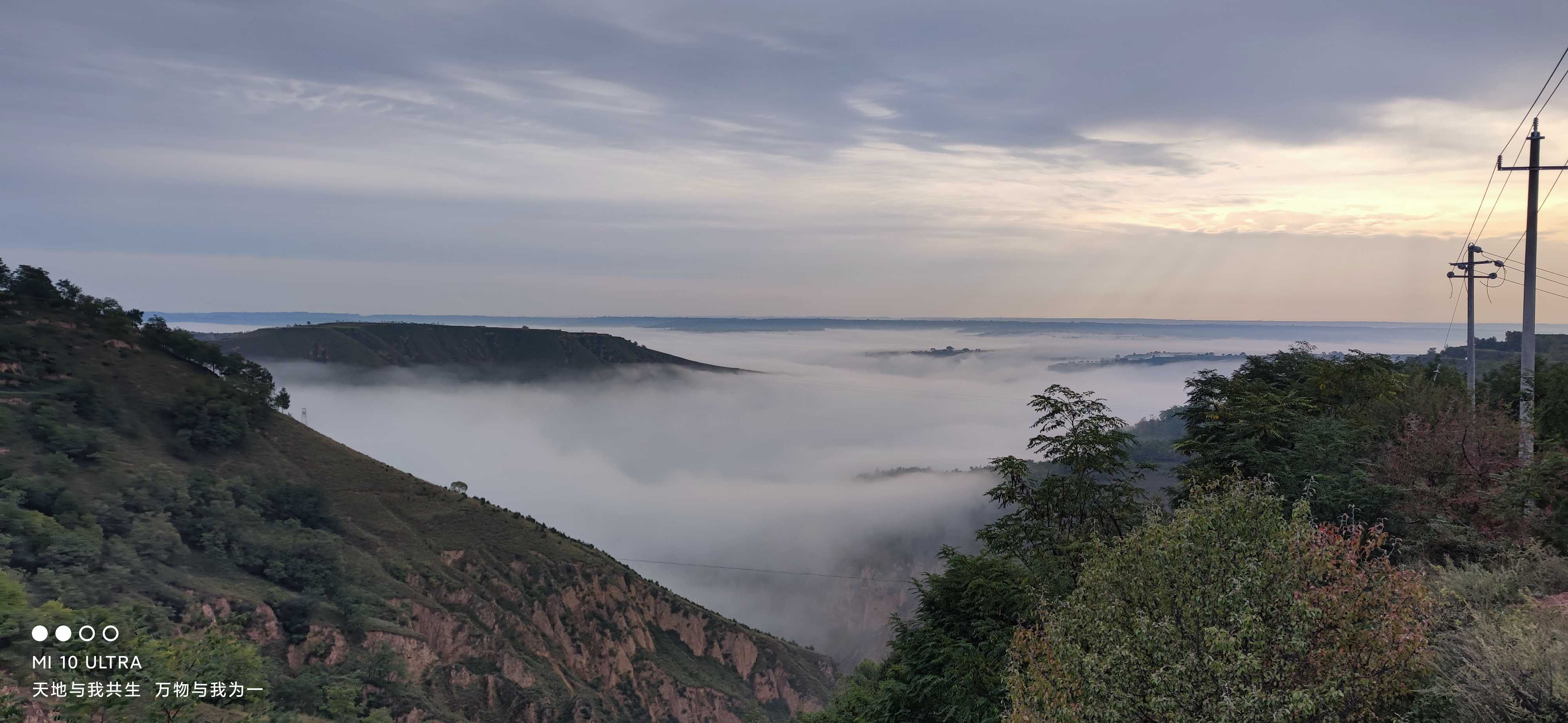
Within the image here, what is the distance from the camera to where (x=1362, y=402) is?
140ft

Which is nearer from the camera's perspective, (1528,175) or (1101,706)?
(1101,706)

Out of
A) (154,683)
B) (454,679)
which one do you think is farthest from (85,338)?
(154,683)

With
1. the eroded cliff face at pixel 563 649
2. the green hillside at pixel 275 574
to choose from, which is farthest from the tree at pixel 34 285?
the eroded cliff face at pixel 563 649

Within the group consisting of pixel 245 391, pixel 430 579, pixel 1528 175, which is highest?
pixel 1528 175

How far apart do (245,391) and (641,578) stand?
54.7m

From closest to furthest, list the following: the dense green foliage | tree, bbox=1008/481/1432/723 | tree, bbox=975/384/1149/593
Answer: tree, bbox=1008/481/1432/723
the dense green foliage
tree, bbox=975/384/1149/593

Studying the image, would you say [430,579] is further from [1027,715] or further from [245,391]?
[1027,715]

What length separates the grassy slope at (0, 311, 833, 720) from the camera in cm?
7325

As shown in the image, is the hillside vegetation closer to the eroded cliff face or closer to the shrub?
the eroded cliff face

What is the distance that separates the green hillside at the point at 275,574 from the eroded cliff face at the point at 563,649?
0.24m

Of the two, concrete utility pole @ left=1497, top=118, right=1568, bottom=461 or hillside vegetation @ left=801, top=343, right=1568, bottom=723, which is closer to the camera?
hillside vegetation @ left=801, top=343, right=1568, bottom=723

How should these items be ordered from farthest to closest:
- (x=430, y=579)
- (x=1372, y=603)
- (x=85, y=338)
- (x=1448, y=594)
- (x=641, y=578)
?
(x=641, y=578) < (x=85, y=338) < (x=430, y=579) < (x=1448, y=594) < (x=1372, y=603)

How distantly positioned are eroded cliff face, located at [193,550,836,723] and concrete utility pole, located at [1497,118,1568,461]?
73.4m

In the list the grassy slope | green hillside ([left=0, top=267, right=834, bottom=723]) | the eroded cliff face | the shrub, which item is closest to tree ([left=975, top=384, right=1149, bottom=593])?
green hillside ([left=0, top=267, right=834, bottom=723])
